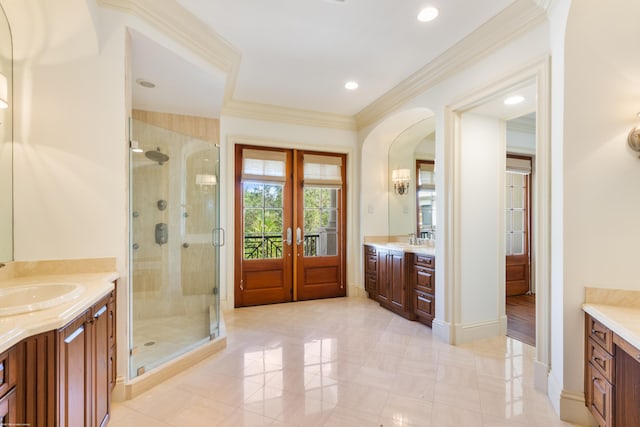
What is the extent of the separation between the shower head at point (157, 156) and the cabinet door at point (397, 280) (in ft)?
9.46

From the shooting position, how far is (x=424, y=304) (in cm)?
347

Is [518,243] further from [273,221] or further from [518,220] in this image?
[273,221]

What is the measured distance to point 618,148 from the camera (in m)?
1.78

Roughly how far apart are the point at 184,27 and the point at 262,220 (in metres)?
2.56

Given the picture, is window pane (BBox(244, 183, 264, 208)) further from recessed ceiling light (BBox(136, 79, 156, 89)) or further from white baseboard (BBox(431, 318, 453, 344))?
white baseboard (BBox(431, 318, 453, 344))

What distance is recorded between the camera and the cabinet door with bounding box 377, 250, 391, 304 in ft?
13.5

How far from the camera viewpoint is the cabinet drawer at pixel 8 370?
1034 millimetres

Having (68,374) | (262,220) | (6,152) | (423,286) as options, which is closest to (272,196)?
(262,220)

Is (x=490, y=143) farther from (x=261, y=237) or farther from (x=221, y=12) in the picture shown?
(x=261, y=237)

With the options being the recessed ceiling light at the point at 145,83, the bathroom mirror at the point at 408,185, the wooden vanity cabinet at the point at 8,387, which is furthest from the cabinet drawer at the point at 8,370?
the bathroom mirror at the point at 408,185

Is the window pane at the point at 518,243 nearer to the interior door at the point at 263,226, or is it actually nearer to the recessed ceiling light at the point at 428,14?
the interior door at the point at 263,226

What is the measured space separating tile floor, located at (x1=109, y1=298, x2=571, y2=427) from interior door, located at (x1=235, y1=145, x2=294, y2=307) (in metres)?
0.99

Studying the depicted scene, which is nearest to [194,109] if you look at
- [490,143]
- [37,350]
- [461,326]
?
[37,350]

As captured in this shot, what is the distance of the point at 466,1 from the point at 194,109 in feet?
10.1
